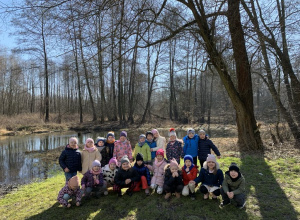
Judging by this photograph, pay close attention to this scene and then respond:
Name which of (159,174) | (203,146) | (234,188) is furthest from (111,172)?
(234,188)

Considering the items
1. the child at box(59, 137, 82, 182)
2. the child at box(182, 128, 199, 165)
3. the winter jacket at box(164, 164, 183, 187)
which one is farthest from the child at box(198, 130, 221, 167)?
the child at box(59, 137, 82, 182)

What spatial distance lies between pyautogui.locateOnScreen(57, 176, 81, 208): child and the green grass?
0.15m

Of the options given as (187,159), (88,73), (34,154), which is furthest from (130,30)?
(34,154)

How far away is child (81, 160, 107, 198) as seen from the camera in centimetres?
434

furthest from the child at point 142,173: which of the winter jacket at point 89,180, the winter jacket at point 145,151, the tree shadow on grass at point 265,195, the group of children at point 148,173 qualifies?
the tree shadow on grass at point 265,195

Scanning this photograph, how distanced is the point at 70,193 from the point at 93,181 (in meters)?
0.49

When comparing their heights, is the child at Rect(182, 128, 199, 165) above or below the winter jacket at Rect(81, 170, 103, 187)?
above

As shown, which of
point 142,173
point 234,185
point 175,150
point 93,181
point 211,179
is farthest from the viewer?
point 175,150

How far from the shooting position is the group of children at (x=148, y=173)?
3.91 m

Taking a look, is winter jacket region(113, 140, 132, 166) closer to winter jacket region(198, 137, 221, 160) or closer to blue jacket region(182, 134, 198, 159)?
blue jacket region(182, 134, 198, 159)

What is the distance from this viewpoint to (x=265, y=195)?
4133 mm

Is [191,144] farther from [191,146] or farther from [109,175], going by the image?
[109,175]

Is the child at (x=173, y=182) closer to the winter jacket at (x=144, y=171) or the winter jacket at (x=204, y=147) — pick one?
the winter jacket at (x=144, y=171)

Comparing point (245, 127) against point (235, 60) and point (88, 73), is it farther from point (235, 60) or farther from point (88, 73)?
point (88, 73)
